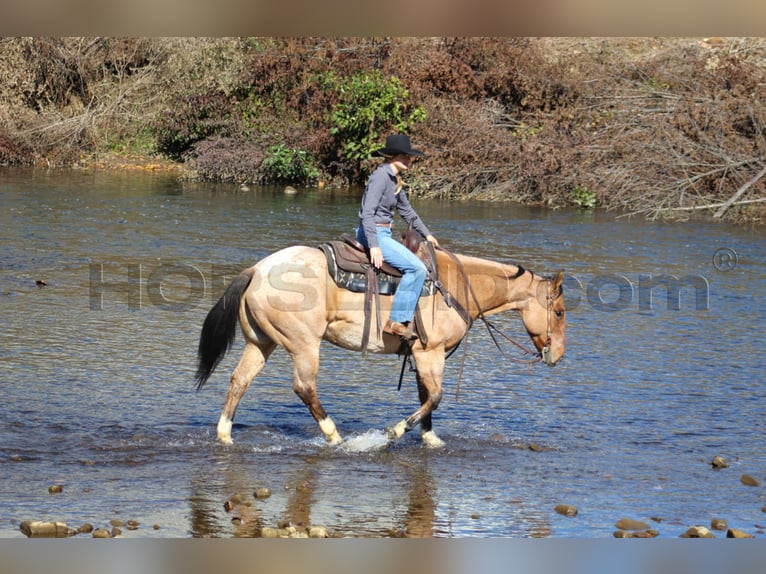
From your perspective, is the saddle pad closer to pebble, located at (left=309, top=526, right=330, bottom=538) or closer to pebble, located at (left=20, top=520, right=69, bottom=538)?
pebble, located at (left=309, top=526, right=330, bottom=538)

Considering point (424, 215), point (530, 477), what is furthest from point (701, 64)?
point (530, 477)

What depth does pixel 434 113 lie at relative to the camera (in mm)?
27328

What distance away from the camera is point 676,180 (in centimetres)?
2327

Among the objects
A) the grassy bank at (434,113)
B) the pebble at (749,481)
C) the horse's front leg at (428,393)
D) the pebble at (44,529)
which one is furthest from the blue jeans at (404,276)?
the grassy bank at (434,113)

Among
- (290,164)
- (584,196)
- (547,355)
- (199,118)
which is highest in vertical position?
(199,118)

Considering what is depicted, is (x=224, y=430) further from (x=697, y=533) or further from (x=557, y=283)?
(x=697, y=533)

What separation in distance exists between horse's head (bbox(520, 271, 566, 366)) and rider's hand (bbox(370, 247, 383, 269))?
1.50 metres

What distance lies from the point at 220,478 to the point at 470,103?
2099cm

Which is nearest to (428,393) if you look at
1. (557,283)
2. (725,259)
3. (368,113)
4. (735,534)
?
(557,283)

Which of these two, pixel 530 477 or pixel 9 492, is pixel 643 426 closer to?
pixel 530 477

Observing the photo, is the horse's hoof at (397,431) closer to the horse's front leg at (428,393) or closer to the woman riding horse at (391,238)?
the horse's front leg at (428,393)

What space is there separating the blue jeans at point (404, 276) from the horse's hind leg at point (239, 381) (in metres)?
1.09

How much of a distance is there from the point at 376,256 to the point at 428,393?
1201 millimetres

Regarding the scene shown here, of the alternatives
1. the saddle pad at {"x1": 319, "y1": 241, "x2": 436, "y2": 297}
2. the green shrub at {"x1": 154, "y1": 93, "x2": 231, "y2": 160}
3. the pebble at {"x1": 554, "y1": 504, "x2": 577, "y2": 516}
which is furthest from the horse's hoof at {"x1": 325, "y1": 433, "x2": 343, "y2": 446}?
the green shrub at {"x1": 154, "y1": 93, "x2": 231, "y2": 160}
